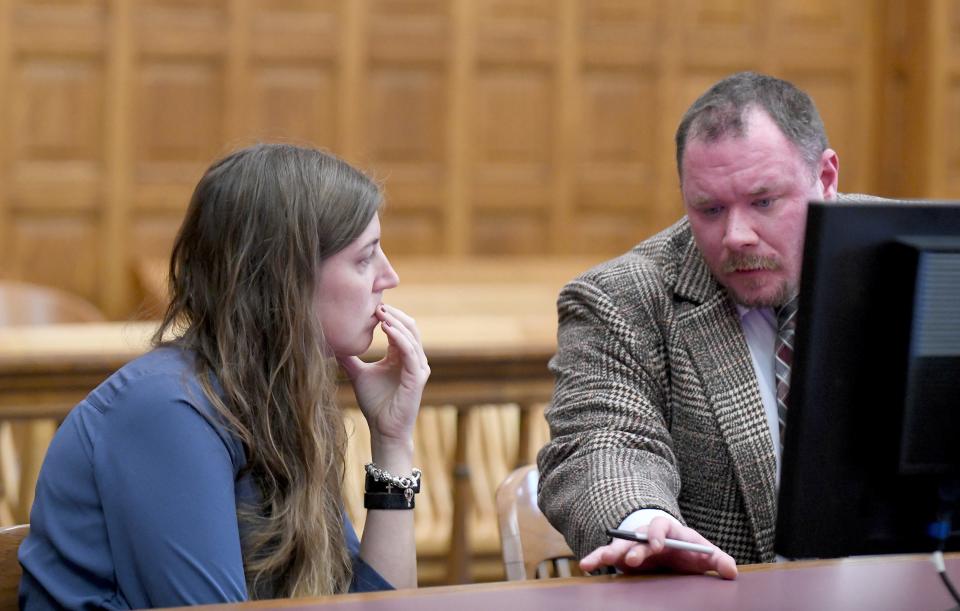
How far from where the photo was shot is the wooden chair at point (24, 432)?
2709 millimetres

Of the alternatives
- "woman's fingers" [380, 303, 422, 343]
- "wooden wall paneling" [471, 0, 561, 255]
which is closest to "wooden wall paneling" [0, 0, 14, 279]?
"wooden wall paneling" [471, 0, 561, 255]

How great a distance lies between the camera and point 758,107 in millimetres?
2131

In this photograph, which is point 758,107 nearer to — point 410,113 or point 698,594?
point 698,594

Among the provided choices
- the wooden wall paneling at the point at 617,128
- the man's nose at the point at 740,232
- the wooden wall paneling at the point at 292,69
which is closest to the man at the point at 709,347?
the man's nose at the point at 740,232

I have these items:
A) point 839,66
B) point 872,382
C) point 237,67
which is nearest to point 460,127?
point 237,67

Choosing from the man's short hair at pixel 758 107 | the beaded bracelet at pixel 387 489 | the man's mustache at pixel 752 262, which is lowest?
the beaded bracelet at pixel 387 489

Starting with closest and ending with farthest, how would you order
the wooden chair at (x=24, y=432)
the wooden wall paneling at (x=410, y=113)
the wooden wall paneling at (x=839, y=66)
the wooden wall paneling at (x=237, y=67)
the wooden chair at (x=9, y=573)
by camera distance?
the wooden chair at (x=9, y=573) < the wooden chair at (x=24, y=432) < the wooden wall paneling at (x=237, y=67) < the wooden wall paneling at (x=410, y=113) < the wooden wall paneling at (x=839, y=66)

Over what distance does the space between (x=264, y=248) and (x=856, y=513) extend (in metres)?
0.85

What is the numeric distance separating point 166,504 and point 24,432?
1.25 meters

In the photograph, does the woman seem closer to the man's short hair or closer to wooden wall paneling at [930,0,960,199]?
the man's short hair

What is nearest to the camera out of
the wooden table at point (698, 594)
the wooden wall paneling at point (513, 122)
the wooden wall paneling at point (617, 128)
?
the wooden table at point (698, 594)

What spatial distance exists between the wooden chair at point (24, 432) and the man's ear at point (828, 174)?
1.55 m

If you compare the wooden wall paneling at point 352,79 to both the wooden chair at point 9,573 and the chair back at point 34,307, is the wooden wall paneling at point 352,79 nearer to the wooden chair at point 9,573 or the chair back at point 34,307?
the chair back at point 34,307

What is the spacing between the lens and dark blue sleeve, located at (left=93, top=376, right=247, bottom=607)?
1.65 m
